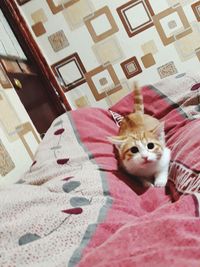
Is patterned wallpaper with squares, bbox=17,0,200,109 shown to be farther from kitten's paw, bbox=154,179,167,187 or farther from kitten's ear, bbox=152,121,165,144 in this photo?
kitten's paw, bbox=154,179,167,187

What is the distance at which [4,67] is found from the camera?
1760 mm

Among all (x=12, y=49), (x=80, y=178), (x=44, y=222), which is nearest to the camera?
(x=44, y=222)

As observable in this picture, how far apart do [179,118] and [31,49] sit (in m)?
1.31

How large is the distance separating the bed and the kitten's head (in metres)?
0.04

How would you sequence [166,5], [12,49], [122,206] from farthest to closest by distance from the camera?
[166,5], [12,49], [122,206]

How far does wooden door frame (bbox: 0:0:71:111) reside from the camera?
228 centimetres

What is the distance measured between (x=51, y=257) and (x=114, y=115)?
44.9 inches

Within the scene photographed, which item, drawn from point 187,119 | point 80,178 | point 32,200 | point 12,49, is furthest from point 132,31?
point 32,200

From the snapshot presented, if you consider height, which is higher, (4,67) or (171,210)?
(4,67)

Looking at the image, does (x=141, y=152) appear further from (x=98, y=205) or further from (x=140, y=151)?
(x=98, y=205)

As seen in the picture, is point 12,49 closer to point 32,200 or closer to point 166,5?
point 166,5

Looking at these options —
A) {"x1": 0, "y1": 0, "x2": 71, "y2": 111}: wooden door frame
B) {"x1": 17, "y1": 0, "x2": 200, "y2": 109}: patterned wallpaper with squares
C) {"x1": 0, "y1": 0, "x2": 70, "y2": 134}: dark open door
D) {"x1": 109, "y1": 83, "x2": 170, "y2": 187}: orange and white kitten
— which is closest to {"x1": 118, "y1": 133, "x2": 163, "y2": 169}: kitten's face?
{"x1": 109, "y1": 83, "x2": 170, "y2": 187}: orange and white kitten

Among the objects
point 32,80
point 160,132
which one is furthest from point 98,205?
point 32,80

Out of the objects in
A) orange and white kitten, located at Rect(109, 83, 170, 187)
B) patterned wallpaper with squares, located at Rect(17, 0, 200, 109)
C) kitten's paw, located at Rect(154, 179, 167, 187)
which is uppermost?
patterned wallpaper with squares, located at Rect(17, 0, 200, 109)
